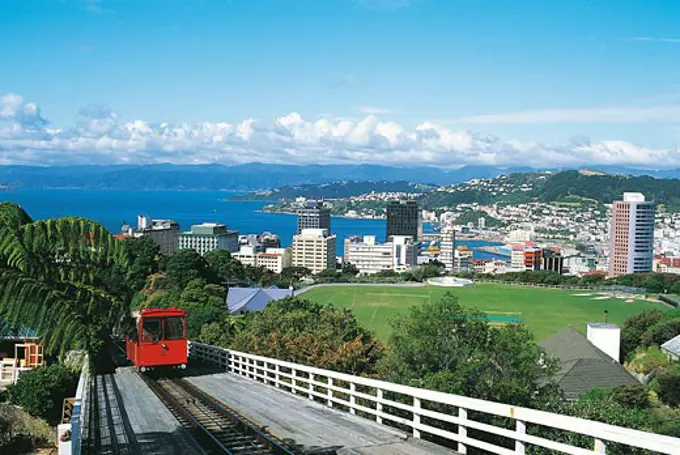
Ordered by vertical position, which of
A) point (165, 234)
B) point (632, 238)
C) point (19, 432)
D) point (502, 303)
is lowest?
point (165, 234)

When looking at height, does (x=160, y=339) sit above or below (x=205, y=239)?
above

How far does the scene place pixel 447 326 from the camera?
18484mm

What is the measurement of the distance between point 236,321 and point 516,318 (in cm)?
3608

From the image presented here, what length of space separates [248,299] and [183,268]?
6.42 metres

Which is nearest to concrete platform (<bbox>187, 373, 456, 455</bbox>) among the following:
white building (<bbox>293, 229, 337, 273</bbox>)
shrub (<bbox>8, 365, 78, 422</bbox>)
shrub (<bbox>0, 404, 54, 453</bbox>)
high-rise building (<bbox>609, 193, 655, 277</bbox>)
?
shrub (<bbox>0, 404, 54, 453</bbox>)

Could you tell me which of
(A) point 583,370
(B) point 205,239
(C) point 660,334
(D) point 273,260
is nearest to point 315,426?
Answer: (A) point 583,370

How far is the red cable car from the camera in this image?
18047 mm

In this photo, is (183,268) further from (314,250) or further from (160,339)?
(314,250)

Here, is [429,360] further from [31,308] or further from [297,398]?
[31,308]

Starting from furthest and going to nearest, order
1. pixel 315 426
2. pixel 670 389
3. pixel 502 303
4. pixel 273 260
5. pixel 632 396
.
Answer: pixel 273 260
pixel 502 303
pixel 670 389
pixel 632 396
pixel 315 426

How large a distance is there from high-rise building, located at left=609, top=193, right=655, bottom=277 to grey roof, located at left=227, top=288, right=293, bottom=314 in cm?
14172

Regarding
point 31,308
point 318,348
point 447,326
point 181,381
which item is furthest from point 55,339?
point 318,348

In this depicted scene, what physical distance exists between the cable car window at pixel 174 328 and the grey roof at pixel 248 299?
38.2 metres

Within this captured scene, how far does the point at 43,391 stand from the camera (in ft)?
60.0
